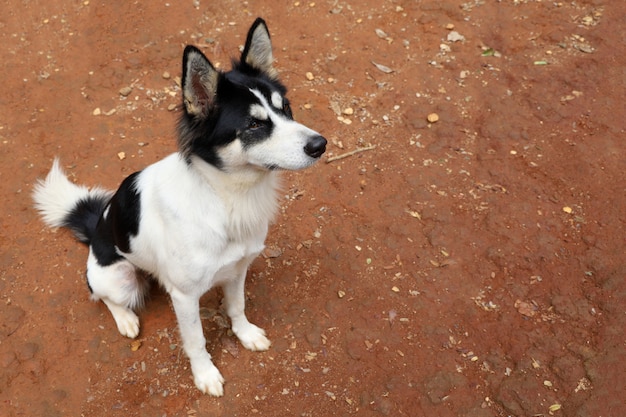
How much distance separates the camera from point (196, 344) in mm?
3305

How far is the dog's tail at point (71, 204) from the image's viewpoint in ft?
13.3

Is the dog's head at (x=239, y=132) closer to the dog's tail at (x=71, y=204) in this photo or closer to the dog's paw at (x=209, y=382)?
the dog's paw at (x=209, y=382)

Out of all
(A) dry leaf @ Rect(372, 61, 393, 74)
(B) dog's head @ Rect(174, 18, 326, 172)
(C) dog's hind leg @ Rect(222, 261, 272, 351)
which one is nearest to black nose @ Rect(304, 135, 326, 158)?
(B) dog's head @ Rect(174, 18, 326, 172)

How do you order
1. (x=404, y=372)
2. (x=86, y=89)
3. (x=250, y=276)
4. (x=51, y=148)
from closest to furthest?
(x=404, y=372)
(x=250, y=276)
(x=51, y=148)
(x=86, y=89)

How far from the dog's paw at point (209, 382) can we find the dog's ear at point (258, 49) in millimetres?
1996

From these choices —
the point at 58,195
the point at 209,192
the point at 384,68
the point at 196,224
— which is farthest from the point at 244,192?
the point at 384,68

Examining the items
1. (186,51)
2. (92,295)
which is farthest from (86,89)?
(186,51)

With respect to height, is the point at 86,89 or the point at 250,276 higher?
the point at 86,89

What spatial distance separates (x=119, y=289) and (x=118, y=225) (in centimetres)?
57

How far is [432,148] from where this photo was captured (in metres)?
4.99

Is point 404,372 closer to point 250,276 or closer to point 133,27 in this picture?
point 250,276

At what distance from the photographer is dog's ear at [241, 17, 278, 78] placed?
2869mm

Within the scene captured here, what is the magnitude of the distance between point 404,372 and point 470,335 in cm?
59

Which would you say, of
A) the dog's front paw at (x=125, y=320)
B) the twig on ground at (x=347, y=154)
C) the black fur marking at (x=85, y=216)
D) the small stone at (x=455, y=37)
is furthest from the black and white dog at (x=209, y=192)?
the small stone at (x=455, y=37)
